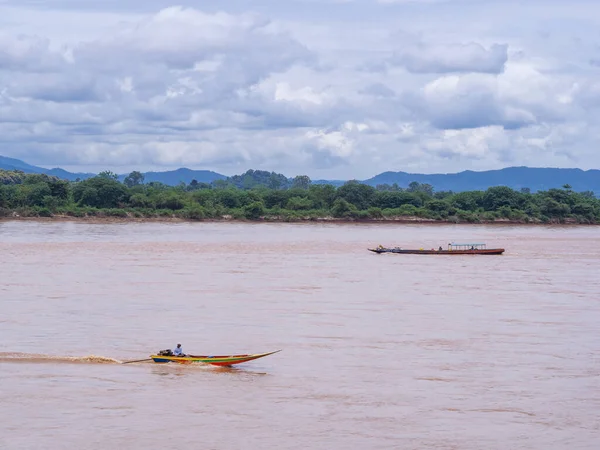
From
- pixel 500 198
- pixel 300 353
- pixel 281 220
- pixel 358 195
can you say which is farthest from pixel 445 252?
pixel 500 198

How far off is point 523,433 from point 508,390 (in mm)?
2524

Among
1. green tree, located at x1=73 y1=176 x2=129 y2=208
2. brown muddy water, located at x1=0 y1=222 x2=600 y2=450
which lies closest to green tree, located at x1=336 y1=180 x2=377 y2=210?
green tree, located at x1=73 y1=176 x2=129 y2=208

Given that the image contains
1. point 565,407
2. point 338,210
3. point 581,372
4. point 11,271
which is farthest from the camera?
point 338,210

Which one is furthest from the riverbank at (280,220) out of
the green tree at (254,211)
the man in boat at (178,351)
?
the man in boat at (178,351)

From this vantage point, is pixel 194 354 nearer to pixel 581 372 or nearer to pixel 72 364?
pixel 72 364

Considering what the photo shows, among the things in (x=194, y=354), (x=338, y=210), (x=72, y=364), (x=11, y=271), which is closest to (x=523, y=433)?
(x=194, y=354)

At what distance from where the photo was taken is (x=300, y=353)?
20.3m

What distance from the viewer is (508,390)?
17.4m

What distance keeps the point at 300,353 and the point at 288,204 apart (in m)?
65.3

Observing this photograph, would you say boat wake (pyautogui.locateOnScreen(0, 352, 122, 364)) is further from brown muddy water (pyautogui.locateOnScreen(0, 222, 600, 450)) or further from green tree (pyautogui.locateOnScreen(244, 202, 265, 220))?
green tree (pyautogui.locateOnScreen(244, 202, 265, 220))

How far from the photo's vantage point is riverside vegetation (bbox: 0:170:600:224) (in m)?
75.5

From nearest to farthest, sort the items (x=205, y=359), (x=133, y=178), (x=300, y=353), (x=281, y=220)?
(x=205, y=359), (x=300, y=353), (x=281, y=220), (x=133, y=178)

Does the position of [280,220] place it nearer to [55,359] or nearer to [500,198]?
[500,198]

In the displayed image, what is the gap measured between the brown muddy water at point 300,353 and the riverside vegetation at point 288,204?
36.6 meters
